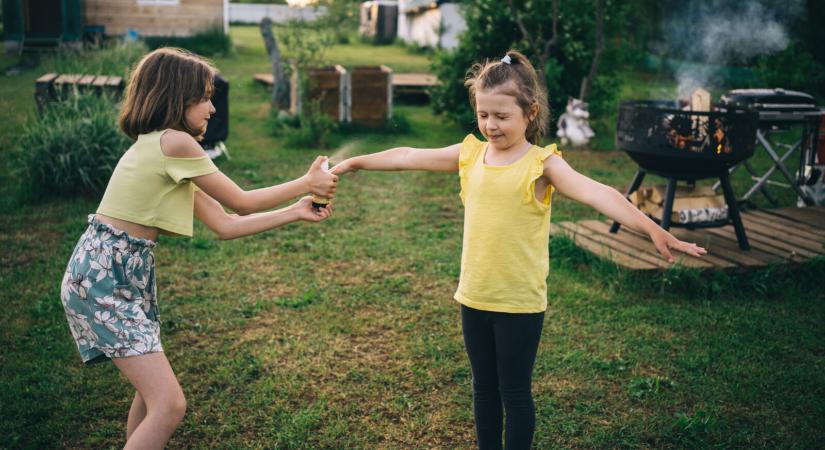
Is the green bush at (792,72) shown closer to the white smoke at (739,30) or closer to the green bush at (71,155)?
the white smoke at (739,30)

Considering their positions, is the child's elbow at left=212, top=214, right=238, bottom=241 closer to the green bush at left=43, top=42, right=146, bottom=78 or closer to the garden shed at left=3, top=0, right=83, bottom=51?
the green bush at left=43, top=42, right=146, bottom=78

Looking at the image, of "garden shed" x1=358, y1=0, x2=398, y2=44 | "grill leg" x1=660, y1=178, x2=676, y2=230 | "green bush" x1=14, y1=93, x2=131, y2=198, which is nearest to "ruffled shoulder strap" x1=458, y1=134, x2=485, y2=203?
"grill leg" x1=660, y1=178, x2=676, y2=230

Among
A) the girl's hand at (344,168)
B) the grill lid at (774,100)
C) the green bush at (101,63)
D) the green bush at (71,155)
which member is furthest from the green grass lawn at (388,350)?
the green bush at (101,63)

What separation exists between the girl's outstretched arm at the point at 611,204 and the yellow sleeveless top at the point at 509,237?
0.07m

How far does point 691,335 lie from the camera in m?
4.55

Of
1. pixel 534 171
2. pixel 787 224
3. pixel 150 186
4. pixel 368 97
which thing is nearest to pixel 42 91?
pixel 368 97

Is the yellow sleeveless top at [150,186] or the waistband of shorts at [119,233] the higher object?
the yellow sleeveless top at [150,186]

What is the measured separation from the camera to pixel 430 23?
81.1ft

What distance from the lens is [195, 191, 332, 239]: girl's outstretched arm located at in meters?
3.01

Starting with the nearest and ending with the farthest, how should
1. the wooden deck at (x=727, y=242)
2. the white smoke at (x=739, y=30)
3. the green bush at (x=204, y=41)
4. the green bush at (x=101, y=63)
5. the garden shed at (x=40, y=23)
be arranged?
the wooden deck at (x=727, y=242) < the white smoke at (x=739, y=30) < the green bush at (x=101, y=63) < the garden shed at (x=40, y=23) < the green bush at (x=204, y=41)

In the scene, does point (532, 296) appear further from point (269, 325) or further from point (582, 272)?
point (582, 272)

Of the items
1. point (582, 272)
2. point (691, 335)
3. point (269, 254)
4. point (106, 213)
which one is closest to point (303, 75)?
point (269, 254)

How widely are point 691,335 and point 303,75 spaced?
7994 mm

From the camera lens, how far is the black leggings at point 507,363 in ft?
9.04
